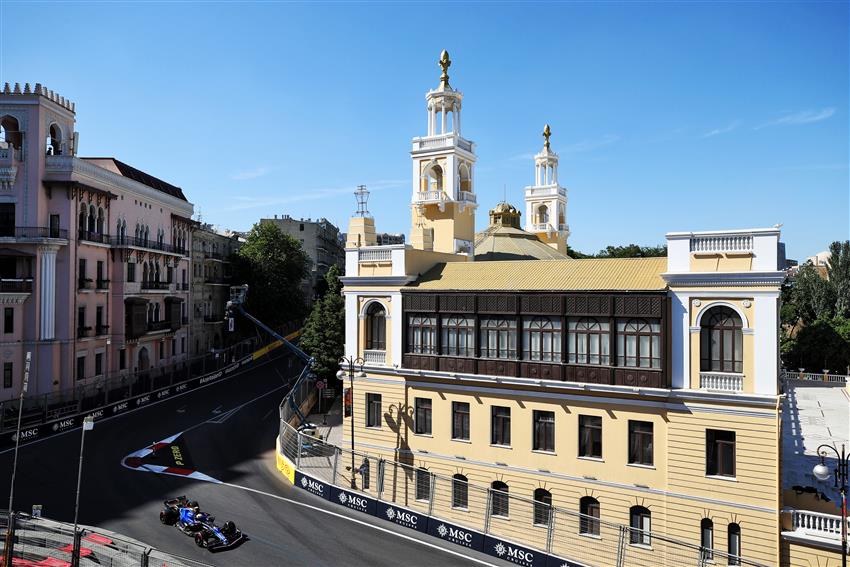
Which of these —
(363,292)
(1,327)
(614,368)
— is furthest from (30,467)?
(614,368)

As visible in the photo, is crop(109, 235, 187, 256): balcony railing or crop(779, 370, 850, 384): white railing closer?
crop(109, 235, 187, 256): balcony railing

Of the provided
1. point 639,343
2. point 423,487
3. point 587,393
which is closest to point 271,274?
point 423,487

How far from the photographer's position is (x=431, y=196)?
4369 centimetres

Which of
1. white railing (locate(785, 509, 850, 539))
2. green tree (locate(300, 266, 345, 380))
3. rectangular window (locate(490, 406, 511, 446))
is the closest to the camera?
white railing (locate(785, 509, 850, 539))

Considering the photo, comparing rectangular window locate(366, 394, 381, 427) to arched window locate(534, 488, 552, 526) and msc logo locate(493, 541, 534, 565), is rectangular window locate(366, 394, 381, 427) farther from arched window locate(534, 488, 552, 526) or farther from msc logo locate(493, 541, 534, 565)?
msc logo locate(493, 541, 534, 565)

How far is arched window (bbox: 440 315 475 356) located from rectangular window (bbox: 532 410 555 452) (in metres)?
4.63

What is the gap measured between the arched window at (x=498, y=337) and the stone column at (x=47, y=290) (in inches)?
1369

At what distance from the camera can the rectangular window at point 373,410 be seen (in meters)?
36.3

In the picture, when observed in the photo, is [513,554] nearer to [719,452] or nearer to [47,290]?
[719,452]

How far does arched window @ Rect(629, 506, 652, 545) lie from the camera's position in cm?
2827

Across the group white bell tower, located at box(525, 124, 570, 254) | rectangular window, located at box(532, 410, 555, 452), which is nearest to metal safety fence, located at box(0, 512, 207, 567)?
A: rectangular window, located at box(532, 410, 555, 452)

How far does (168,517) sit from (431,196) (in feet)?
83.3

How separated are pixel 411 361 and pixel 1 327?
31.5 metres

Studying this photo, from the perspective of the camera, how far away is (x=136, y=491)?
32.1 metres
